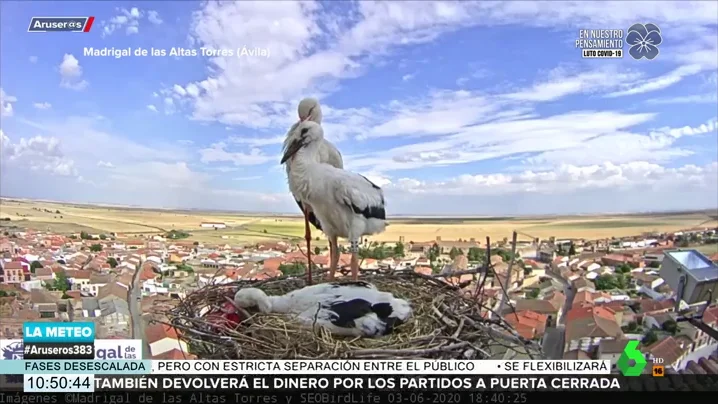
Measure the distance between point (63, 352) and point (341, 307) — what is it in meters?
0.79

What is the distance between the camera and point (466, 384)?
1272mm

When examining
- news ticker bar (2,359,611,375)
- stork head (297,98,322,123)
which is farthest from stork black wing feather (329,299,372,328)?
stork head (297,98,322,123)

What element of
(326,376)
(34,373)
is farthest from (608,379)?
(34,373)

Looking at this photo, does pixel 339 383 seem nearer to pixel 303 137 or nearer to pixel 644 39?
pixel 303 137

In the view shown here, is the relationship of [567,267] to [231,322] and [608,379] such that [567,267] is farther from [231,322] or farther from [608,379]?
[231,322]

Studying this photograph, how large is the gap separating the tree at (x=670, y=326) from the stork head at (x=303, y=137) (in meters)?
1.10

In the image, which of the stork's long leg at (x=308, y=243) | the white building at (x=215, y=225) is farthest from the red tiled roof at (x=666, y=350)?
the white building at (x=215, y=225)

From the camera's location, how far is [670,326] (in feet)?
4.33

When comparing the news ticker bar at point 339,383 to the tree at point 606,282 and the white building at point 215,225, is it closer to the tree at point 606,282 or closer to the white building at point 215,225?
the tree at point 606,282

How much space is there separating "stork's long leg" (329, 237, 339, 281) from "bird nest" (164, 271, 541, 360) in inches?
7.5

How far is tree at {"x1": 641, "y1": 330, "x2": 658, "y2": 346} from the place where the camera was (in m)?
1.30

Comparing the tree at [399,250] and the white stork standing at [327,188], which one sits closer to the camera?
the white stork standing at [327,188]

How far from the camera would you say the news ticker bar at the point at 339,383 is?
1.25 m

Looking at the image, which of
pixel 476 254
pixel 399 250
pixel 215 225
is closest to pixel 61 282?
pixel 215 225
